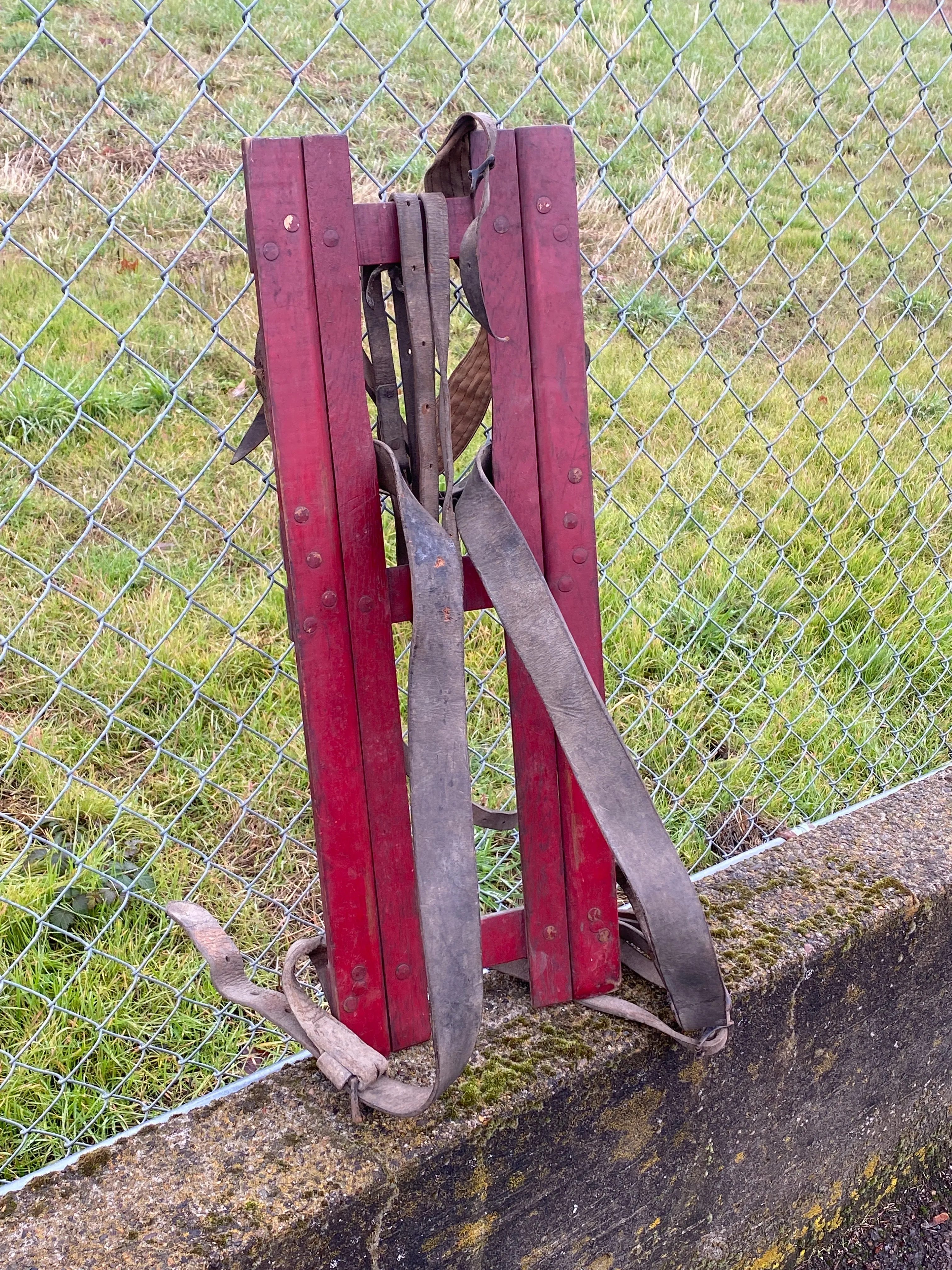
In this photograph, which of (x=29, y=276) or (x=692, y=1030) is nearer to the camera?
(x=692, y=1030)

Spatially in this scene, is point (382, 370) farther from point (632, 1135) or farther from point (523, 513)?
point (632, 1135)

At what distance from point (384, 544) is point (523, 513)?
18cm

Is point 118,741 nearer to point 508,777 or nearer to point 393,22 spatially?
point 508,777

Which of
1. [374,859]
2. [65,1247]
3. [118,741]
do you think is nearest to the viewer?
[65,1247]

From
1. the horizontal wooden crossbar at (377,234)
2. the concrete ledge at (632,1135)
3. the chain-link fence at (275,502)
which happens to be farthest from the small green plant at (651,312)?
the horizontal wooden crossbar at (377,234)

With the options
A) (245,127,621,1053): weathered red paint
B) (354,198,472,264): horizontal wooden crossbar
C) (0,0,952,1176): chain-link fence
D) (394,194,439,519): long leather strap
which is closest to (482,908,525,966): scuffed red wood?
(245,127,621,1053): weathered red paint

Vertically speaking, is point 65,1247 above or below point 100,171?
below

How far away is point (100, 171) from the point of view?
404cm

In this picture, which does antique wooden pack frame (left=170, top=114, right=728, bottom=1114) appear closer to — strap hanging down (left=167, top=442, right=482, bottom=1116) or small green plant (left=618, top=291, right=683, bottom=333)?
strap hanging down (left=167, top=442, right=482, bottom=1116)

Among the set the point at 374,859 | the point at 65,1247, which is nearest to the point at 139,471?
the point at 374,859

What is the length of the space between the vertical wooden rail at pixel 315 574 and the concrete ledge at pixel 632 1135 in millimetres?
170

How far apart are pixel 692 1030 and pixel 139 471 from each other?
2.29m

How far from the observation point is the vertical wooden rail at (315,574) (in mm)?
1094

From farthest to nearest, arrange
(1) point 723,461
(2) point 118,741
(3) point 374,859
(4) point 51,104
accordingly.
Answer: (4) point 51,104, (1) point 723,461, (2) point 118,741, (3) point 374,859
